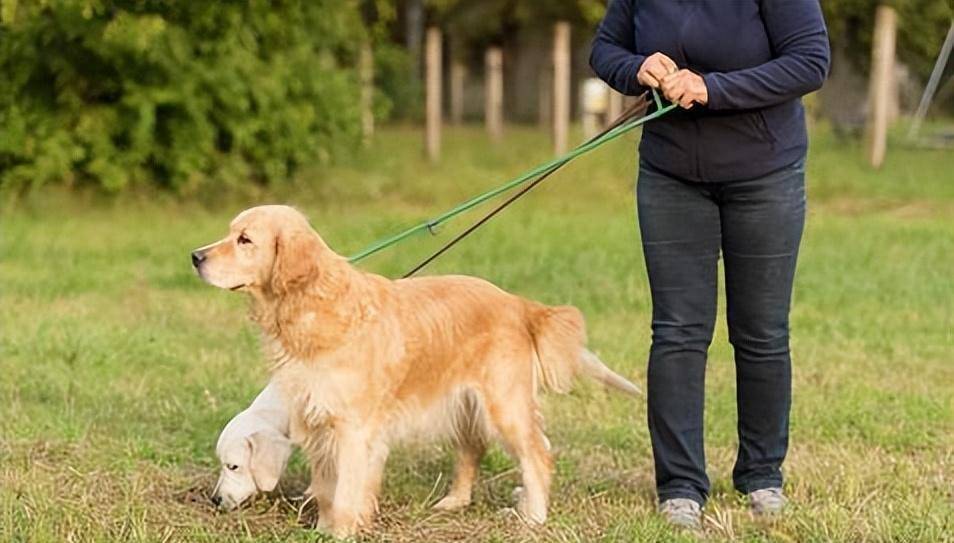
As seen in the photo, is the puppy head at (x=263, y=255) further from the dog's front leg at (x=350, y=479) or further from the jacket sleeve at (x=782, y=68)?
the jacket sleeve at (x=782, y=68)

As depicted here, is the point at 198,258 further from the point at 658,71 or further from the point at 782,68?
the point at 782,68

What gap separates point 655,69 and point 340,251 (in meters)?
7.68

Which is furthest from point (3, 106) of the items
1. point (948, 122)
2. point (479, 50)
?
point (479, 50)

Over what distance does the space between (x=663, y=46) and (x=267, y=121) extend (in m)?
12.0

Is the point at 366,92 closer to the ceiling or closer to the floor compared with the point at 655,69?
closer to the floor

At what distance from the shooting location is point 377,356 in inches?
211

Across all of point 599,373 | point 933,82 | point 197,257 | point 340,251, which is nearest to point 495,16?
point 933,82

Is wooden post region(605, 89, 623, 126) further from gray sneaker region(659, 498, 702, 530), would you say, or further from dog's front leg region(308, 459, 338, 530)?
dog's front leg region(308, 459, 338, 530)

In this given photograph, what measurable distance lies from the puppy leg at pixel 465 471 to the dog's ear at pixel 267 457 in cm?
66

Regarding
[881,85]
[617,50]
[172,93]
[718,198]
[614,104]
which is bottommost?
[614,104]

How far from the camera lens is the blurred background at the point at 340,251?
5746 mm

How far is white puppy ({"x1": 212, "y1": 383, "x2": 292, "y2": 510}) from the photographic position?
563 centimetres

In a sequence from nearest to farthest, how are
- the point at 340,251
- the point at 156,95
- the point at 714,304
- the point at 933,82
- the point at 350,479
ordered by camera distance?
the point at 350,479 → the point at 714,304 → the point at 340,251 → the point at 156,95 → the point at 933,82

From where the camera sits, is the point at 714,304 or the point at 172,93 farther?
the point at 172,93
